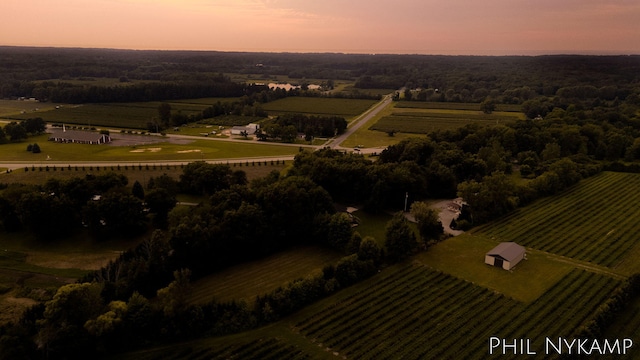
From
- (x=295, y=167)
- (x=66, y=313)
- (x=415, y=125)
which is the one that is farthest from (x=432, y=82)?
(x=66, y=313)

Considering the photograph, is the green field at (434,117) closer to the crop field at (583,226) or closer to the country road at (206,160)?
the country road at (206,160)

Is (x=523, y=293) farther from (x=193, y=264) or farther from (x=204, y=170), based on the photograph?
(x=204, y=170)

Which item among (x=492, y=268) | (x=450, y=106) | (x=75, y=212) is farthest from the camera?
(x=450, y=106)

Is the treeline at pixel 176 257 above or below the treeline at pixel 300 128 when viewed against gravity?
below

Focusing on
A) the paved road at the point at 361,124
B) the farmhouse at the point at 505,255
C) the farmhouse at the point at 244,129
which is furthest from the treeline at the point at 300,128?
the farmhouse at the point at 505,255

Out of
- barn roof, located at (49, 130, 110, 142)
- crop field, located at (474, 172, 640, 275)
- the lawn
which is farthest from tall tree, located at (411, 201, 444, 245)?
barn roof, located at (49, 130, 110, 142)

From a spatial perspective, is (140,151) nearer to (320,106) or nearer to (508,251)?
(508,251)

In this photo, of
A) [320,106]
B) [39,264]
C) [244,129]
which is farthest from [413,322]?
[320,106]

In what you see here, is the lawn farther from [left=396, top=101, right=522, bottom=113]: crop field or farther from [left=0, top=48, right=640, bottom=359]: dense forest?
[left=396, top=101, right=522, bottom=113]: crop field

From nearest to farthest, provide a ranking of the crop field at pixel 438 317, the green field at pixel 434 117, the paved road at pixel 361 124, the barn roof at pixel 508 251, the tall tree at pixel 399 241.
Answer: the crop field at pixel 438 317, the barn roof at pixel 508 251, the tall tree at pixel 399 241, the paved road at pixel 361 124, the green field at pixel 434 117
